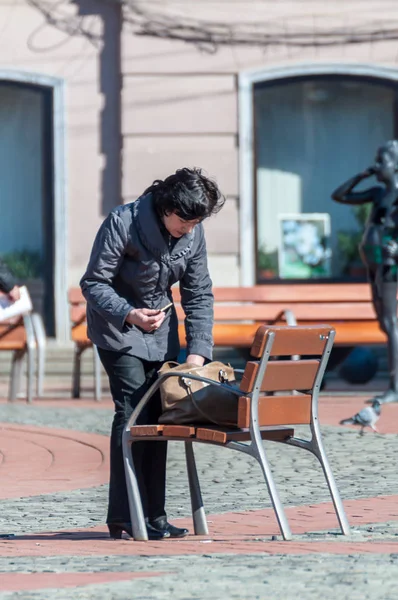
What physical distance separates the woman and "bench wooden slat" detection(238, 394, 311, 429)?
1.42 feet

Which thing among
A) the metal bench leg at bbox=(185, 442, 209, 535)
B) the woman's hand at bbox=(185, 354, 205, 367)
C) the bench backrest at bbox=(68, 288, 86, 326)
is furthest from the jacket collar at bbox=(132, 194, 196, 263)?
the bench backrest at bbox=(68, 288, 86, 326)

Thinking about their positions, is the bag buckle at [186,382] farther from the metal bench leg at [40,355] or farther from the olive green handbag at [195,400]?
the metal bench leg at [40,355]

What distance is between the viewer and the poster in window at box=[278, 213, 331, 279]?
15.8m

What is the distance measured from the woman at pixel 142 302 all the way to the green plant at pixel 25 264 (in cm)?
980

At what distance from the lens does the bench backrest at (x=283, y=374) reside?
551cm

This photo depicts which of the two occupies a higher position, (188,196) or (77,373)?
(188,196)

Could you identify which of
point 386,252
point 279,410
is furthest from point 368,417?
point 279,410

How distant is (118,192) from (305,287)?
10.4 feet

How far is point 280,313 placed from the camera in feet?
40.3

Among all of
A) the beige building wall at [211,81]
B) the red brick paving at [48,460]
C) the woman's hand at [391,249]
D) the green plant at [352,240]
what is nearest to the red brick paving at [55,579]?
the red brick paving at [48,460]

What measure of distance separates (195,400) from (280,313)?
670 centimetres

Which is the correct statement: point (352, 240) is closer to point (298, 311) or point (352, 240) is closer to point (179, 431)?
point (298, 311)

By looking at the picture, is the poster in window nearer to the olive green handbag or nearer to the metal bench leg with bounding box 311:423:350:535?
the metal bench leg with bounding box 311:423:350:535

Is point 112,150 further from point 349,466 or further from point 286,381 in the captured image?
point 286,381
